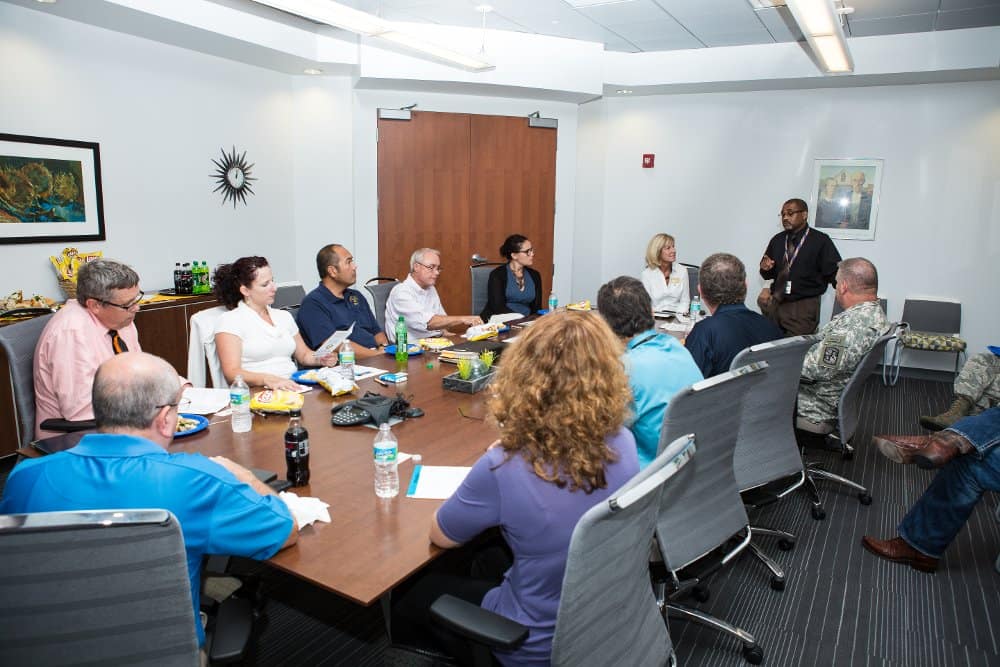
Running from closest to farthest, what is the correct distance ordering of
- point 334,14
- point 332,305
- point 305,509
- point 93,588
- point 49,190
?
point 93,588, point 305,509, point 334,14, point 332,305, point 49,190

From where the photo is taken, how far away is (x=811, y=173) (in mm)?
6875

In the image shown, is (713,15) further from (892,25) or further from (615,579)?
(615,579)

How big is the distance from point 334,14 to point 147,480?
11.2 ft

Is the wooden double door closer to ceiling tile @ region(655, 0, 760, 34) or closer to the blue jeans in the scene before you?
ceiling tile @ region(655, 0, 760, 34)

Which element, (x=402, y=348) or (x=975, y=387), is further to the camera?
(x=975, y=387)

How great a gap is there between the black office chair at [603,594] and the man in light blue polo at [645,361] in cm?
77

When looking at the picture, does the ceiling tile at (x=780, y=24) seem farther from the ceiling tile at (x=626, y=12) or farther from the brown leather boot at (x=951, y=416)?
the brown leather boot at (x=951, y=416)

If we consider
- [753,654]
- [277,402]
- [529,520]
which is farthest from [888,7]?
[529,520]

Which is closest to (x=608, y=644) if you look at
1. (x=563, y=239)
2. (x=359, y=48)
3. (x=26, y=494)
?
(x=26, y=494)

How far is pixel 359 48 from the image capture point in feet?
19.9

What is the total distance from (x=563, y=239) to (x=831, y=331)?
4266 millimetres

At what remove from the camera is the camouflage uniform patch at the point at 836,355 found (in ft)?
11.4

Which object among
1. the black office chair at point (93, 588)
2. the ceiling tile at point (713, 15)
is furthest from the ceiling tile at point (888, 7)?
the black office chair at point (93, 588)

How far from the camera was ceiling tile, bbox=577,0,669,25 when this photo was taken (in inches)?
207
